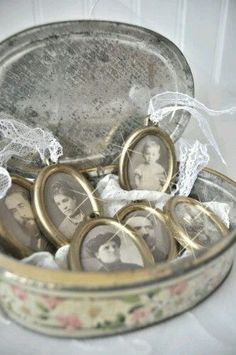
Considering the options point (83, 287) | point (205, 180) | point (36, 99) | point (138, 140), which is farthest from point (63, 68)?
point (83, 287)

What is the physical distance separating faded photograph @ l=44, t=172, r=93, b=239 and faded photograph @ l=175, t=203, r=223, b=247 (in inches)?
6.0

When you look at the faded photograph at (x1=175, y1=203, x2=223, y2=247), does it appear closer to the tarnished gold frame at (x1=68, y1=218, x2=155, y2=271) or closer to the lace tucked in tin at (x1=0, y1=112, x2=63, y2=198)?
the tarnished gold frame at (x1=68, y1=218, x2=155, y2=271)

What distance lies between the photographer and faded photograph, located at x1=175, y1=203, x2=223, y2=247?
0.72 metres

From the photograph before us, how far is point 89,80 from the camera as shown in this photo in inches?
32.9

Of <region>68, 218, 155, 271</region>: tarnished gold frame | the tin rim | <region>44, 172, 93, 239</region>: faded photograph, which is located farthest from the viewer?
<region>44, 172, 93, 239</region>: faded photograph

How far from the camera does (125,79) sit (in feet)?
2.77

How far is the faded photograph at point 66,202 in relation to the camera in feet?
2.40

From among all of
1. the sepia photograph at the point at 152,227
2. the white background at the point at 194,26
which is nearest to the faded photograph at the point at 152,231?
the sepia photograph at the point at 152,227

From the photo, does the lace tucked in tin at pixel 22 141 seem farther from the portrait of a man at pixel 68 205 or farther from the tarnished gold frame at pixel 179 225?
the tarnished gold frame at pixel 179 225

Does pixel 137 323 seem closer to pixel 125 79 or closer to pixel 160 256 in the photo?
pixel 160 256

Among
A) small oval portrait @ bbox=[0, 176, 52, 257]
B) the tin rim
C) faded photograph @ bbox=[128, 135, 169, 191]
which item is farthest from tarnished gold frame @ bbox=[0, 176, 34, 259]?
faded photograph @ bbox=[128, 135, 169, 191]

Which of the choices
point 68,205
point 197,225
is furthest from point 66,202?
point 197,225

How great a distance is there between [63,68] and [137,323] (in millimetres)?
460

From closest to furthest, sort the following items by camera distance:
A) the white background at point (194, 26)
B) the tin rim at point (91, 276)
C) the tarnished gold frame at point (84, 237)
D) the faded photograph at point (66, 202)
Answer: the tin rim at point (91, 276) < the tarnished gold frame at point (84, 237) < the faded photograph at point (66, 202) < the white background at point (194, 26)
